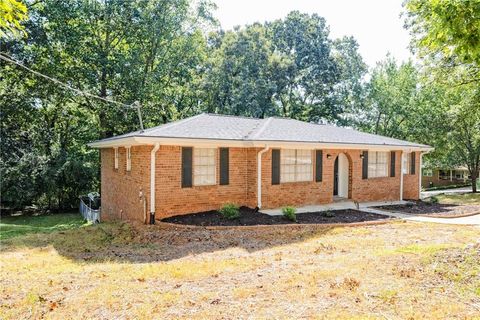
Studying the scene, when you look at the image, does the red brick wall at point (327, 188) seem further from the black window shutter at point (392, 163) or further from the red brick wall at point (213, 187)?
the black window shutter at point (392, 163)

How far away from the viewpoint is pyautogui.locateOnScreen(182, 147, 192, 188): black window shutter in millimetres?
11344

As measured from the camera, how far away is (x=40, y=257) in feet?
25.8

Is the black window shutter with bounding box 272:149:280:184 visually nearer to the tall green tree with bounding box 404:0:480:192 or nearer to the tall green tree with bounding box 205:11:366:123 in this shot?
the tall green tree with bounding box 404:0:480:192

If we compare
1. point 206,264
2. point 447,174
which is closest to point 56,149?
point 206,264

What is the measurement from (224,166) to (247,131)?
2.29 meters

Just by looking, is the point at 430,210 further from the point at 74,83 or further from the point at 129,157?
the point at 74,83

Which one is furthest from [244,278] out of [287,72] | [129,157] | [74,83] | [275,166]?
[287,72]

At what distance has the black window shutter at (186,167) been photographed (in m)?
11.3

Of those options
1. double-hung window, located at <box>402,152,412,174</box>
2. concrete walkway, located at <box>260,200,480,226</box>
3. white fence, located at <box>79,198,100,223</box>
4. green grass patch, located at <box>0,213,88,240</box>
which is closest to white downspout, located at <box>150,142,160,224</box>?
concrete walkway, located at <box>260,200,480,226</box>

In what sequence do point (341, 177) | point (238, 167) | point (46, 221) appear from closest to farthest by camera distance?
point (238, 167), point (341, 177), point (46, 221)

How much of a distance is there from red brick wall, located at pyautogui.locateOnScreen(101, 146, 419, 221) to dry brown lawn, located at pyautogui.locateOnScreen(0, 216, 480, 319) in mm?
2249

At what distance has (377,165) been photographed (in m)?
16.1

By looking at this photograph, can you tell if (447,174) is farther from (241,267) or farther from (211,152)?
(241,267)

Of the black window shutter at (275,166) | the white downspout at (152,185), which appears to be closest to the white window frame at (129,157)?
the white downspout at (152,185)
